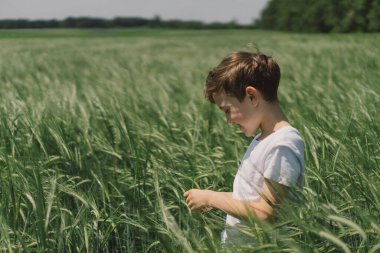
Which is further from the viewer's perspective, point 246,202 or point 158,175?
point 158,175

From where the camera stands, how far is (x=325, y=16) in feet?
130

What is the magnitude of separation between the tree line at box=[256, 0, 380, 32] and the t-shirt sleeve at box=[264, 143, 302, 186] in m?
26.8

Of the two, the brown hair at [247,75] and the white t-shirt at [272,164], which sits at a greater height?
the brown hair at [247,75]

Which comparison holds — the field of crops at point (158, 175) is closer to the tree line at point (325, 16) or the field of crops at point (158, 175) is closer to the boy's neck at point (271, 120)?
the boy's neck at point (271, 120)

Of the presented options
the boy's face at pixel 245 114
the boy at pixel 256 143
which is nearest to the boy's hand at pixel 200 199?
the boy at pixel 256 143

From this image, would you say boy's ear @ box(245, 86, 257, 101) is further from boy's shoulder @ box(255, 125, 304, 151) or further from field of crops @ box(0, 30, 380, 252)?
field of crops @ box(0, 30, 380, 252)

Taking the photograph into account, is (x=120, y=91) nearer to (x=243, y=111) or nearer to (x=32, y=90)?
(x=32, y=90)

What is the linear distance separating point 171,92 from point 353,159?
8.49ft

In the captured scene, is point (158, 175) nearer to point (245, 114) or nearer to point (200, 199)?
point (200, 199)

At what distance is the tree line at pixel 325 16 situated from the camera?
30.7 m

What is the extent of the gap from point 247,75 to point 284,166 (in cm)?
26

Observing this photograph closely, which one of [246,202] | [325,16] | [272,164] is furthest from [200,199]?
[325,16]

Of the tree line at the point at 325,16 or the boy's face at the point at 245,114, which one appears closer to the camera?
the boy's face at the point at 245,114

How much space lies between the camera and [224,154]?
7.64 ft
